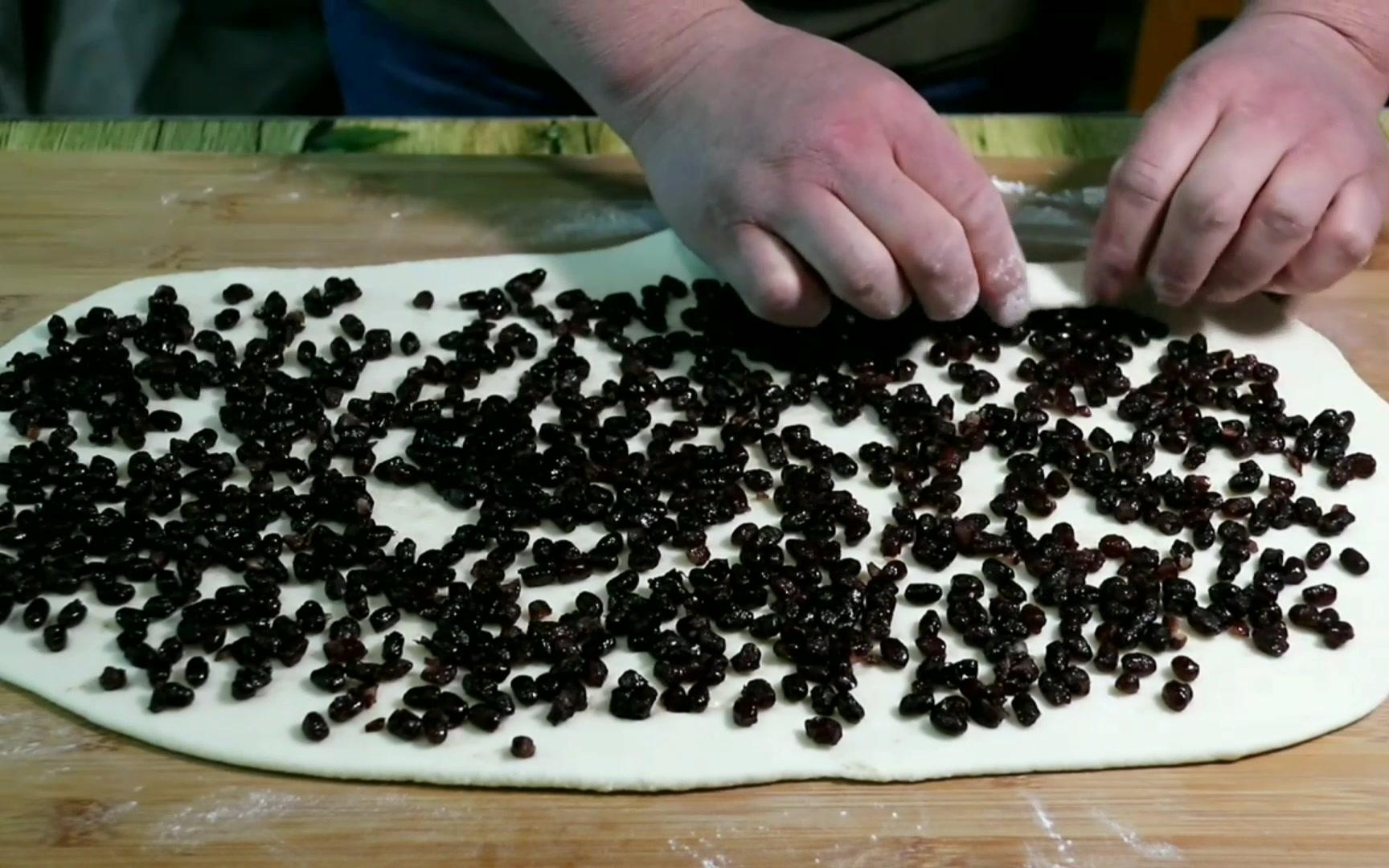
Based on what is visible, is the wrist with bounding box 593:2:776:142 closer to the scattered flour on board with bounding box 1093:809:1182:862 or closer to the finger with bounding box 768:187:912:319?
the finger with bounding box 768:187:912:319

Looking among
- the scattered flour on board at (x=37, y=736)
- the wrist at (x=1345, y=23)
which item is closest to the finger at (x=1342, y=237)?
the wrist at (x=1345, y=23)

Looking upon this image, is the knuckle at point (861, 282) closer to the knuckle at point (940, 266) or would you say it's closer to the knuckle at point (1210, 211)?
the knuckle at point (940, 266)

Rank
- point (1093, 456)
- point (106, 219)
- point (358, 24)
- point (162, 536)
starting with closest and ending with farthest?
1. point (162, 536)
2. point (1093, 456)
3. point (106, 219)
4. point (358, 24)

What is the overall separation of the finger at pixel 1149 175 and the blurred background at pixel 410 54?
538 mm

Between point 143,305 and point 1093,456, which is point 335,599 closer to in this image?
point 143,305

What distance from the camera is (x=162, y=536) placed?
152 cm

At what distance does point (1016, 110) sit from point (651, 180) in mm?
1012

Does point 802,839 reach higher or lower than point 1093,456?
lower

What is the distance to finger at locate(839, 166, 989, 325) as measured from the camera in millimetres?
1655

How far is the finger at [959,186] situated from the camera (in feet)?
5.57

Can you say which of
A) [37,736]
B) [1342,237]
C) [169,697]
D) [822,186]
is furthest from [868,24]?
[37,736]

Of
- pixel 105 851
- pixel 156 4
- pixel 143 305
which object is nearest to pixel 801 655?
pixel 105 851

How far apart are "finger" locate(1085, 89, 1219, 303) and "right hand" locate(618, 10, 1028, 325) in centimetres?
15

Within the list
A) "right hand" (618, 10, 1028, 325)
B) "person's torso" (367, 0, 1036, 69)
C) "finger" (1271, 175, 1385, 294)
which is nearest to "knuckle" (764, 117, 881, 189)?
"right hand" (618, 10, 1028, 325)
